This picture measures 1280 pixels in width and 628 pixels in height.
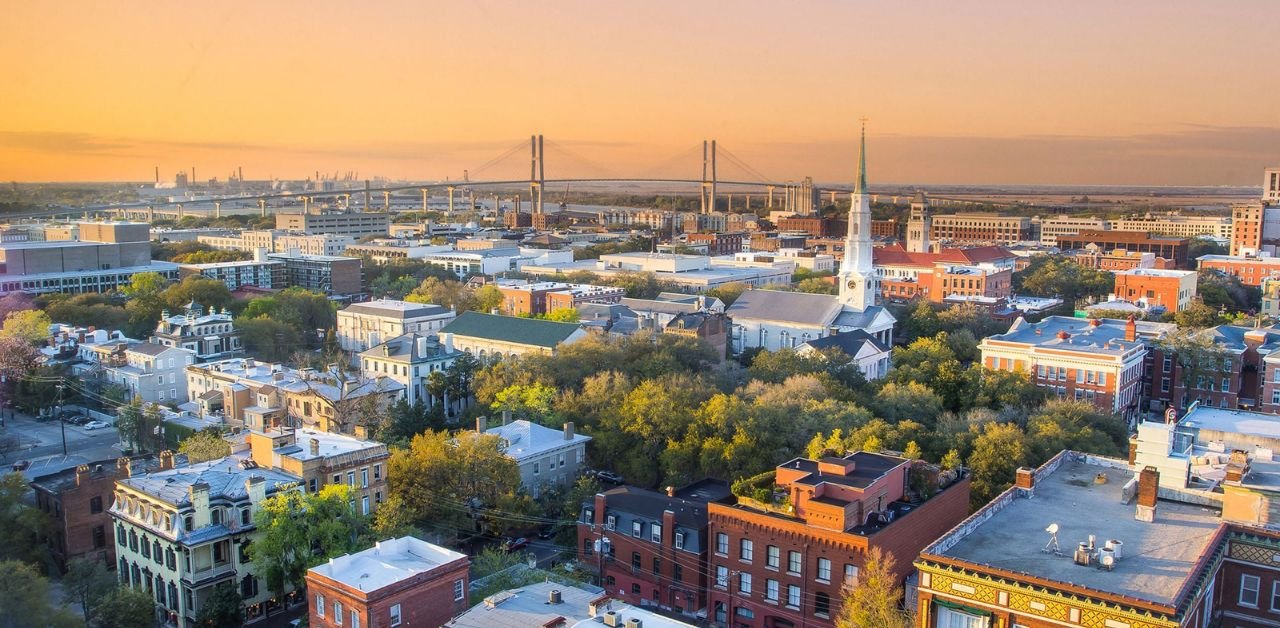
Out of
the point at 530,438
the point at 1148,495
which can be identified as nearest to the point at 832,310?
the point at 530,438

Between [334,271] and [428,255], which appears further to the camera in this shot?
[428,255]

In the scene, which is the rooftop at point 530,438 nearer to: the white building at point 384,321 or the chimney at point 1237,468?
the chimney at point 1237,468

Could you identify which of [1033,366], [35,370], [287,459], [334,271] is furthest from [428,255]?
[287,459]

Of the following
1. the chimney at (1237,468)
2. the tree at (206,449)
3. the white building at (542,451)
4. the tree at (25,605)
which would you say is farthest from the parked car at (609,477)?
the chimney at (1237,468)

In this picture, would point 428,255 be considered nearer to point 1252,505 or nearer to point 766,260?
point 766,260

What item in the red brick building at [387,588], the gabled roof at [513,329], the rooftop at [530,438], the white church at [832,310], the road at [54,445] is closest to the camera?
the red brick building at [387,588]

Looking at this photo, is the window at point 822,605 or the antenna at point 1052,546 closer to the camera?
the antenna at point 1052,546
